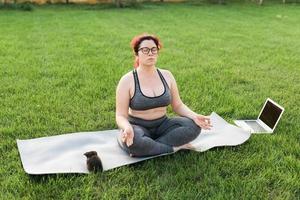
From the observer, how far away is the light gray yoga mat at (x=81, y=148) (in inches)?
140

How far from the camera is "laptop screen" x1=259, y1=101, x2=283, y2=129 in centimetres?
446

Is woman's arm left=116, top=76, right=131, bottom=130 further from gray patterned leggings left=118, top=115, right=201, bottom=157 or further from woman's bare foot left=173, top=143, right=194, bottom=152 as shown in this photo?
woman's bare foot left=173, top=143, right=194, bottom=152

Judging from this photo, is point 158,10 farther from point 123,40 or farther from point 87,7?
point 123,40

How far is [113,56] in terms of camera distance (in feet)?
24.3

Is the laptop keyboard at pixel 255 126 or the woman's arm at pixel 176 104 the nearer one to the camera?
the woman's arm at pixel 176 104

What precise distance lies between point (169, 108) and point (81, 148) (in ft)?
4.32

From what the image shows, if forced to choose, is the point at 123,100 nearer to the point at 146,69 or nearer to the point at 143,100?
the point at 143,100

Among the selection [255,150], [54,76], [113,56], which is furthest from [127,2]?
[255,150]

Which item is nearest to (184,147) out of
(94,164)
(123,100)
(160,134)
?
(160,134)

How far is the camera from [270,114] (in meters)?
4.56

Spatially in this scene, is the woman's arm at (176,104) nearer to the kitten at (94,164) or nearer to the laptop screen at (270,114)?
the kitten at (94,164)

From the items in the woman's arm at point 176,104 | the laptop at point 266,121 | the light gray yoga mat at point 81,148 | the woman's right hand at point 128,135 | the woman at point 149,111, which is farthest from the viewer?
the laptop at point 266,121

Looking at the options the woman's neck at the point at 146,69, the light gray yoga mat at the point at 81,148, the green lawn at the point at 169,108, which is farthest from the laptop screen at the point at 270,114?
the woman's neck at the point at 146,69

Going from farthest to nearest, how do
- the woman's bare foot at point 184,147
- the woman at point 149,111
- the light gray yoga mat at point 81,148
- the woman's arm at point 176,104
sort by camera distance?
Result: the woman's arm at point 176,104 → the woman's bare foot at point 184,147 → the woman at point 149,111 → the light gray yoga mat at point 81,148
